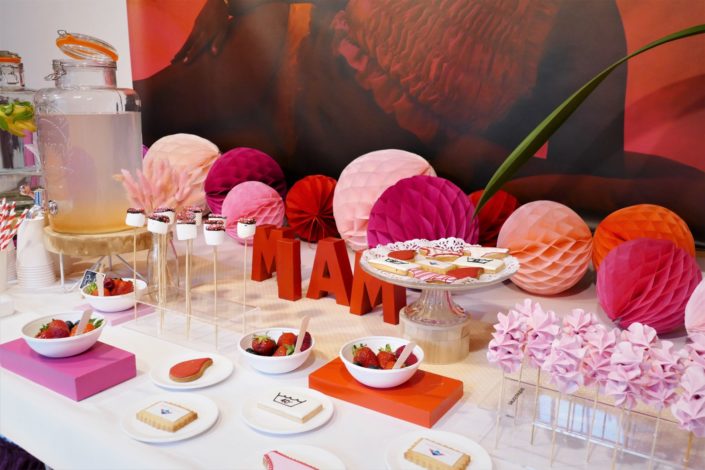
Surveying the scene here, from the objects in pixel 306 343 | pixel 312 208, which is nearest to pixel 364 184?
pixel 312 208

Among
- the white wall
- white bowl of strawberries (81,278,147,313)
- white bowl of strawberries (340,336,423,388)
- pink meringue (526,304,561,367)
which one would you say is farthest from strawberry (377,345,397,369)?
the white wall

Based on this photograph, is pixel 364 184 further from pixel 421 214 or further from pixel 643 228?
pixel 643 228

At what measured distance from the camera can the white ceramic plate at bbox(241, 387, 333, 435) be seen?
30.2 inches

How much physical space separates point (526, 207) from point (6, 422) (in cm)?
107

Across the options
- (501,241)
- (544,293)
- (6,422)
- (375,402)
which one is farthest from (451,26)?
(6,422)

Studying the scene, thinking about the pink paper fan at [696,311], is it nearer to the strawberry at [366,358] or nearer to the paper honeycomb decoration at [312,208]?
the strawberry at [366,358]

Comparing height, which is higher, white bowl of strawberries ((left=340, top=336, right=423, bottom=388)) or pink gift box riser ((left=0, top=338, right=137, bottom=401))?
white bowl of strawberries ((left=340, top=336, right=423, bottom=388))

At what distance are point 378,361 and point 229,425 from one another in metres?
0.23

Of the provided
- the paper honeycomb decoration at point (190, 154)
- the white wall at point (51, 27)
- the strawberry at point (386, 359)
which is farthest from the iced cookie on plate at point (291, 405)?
the white wall at point (51, 27)

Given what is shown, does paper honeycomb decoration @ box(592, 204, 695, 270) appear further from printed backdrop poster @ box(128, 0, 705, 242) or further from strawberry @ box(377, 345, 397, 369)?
strawberry @ box(377, 345, 397, 369)

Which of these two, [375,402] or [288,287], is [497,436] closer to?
[375,402]

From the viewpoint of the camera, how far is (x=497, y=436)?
761 millimetres

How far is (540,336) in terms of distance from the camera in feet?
2.38

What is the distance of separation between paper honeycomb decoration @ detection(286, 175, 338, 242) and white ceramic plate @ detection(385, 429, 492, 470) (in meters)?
1.00
